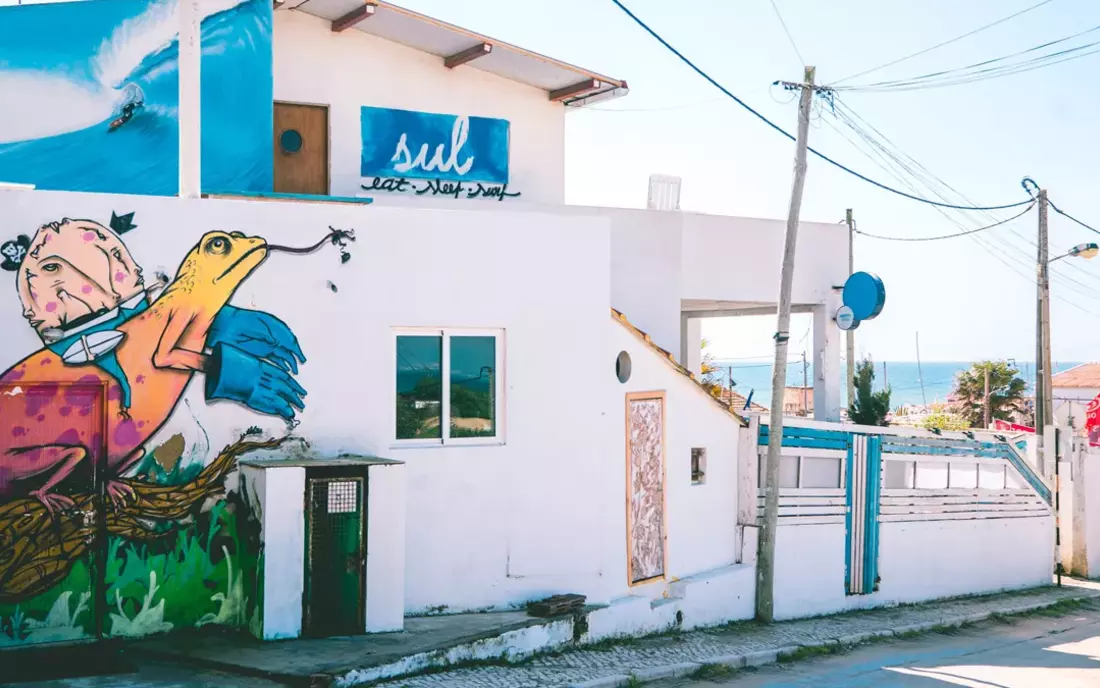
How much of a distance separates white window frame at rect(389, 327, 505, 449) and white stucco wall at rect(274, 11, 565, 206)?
542 centimetres

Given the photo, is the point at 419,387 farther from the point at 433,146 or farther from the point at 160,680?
the point at 433,146

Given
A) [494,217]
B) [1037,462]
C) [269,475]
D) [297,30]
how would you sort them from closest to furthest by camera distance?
[269,475]
[494,217]
[297,30]
[1037,462]

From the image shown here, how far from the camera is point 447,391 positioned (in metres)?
12.3

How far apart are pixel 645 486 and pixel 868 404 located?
1032 centimetres

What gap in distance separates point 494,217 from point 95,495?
16.5 ft

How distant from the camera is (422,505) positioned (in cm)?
1207

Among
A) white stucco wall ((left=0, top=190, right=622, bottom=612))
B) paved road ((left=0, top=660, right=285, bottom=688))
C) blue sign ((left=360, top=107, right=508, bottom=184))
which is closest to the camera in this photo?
paved road ((left=0, top=660, right=285, bottom=688))

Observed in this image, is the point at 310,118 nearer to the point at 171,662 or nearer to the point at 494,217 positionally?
the point at 494,217

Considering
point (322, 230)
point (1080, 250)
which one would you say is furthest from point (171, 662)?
→ point (1080, 250)

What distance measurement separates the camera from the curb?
1151 centimetres

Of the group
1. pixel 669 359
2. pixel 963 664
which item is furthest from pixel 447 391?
pixel 963 664

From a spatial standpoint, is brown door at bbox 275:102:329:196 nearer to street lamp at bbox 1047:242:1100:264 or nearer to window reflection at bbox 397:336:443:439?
window reflection at bbox 397:336:443:439

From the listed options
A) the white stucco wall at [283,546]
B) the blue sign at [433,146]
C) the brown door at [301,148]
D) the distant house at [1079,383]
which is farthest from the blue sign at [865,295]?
the distant house at [1079,383]

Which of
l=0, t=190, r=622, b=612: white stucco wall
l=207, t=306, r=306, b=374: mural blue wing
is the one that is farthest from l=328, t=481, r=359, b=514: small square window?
l=207, t=306, r=306, b=374: mural blue wing
